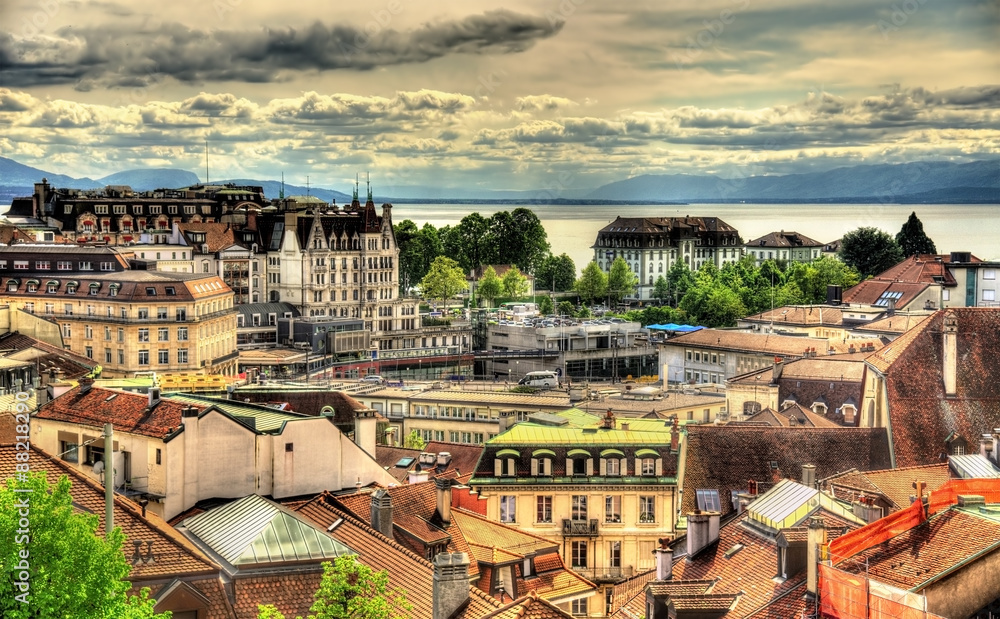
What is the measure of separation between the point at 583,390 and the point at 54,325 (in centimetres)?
2543

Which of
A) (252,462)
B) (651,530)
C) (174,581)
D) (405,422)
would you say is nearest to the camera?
(174,581)

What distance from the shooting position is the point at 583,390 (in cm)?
7100

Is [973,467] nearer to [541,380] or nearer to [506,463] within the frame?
[506,463]

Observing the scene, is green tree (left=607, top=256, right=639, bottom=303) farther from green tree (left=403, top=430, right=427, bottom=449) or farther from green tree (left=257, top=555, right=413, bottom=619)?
green tree (left=257, top=555, right=413, bottom=619)

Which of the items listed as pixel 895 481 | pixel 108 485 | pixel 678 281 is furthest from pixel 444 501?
pixel 678 281

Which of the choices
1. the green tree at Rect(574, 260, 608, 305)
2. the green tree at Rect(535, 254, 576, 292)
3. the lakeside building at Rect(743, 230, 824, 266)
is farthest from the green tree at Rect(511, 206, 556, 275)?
the lakeside building at Rect(743, 230, 824, 266)

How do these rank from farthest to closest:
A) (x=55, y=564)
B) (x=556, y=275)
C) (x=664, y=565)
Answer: (x=556, y=275)
(x=664, y=565)
(x=55, y=564)

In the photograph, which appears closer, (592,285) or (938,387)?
(938,387)

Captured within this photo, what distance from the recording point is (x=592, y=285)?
14738 centimetres

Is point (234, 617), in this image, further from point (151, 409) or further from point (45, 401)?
point (45, 401)

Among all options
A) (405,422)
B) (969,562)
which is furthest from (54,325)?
(969,562)

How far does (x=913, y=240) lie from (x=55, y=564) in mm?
131891

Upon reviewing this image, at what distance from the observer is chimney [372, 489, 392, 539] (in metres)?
24.1

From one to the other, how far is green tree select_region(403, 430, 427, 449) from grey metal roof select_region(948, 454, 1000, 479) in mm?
29111
